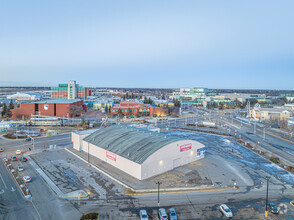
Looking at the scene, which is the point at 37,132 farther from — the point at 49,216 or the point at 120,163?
the point at 49,216

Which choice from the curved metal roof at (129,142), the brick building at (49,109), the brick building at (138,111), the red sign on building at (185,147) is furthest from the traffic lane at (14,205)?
the brick building at (138,111)

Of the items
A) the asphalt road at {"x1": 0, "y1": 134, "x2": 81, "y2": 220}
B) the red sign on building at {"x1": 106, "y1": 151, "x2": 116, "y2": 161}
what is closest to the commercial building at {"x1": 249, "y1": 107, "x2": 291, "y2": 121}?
the red sign on building at {"x1": 106, "y1": 151, "x2": 116, "y2": 161}

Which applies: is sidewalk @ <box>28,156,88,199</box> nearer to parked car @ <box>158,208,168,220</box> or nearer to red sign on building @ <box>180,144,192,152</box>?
parked car @ <box>158,208,168,220</box>

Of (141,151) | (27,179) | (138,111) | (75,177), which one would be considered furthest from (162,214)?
(138,111)

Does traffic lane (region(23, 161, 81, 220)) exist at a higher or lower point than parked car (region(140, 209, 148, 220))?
lower

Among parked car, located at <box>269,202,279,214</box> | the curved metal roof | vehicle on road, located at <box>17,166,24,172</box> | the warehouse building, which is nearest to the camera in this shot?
parked car, located at <box>269,202,279,214</box>

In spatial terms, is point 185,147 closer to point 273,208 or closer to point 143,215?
point 273,208
